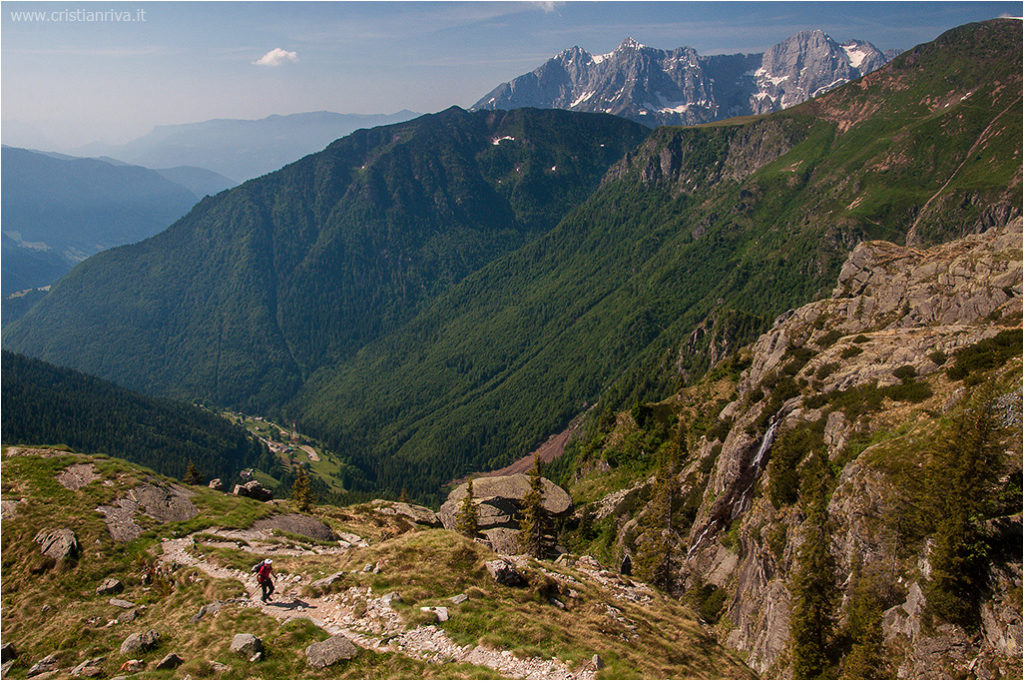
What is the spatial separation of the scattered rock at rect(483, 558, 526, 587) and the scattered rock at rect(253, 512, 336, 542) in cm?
2629

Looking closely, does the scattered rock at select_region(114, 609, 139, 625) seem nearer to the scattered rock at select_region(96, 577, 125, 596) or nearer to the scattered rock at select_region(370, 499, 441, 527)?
the scattered rock at select_region(96, 577, 125, 596)

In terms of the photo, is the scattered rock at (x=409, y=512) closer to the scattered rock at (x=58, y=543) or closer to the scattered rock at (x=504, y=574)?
the scattered rock at (x=504, y=574)

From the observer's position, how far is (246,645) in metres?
27.8

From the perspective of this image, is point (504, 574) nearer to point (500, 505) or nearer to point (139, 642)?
point (139, 642)

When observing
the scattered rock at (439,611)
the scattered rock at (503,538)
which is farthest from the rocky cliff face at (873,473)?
the scattered rock at (439,611)

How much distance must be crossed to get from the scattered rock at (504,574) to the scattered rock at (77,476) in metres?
45.3

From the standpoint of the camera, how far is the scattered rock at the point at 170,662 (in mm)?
27156

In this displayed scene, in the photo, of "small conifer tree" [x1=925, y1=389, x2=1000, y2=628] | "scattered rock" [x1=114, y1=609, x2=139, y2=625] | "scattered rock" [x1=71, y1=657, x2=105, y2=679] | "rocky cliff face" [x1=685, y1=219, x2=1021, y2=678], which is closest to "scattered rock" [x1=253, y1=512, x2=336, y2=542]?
"scattered rock" [x1=114, y1=609, x2=139, y2=625]

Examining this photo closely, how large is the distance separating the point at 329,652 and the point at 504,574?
13.4 m

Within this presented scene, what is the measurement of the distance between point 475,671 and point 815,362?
63405 millimetres

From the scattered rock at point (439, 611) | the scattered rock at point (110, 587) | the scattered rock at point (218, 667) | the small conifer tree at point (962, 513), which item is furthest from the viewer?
the scattered rock at point (110, 587)

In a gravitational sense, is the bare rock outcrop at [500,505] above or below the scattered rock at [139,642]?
below

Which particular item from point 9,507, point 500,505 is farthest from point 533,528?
point 9,507

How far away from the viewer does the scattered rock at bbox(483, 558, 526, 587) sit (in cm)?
3712
